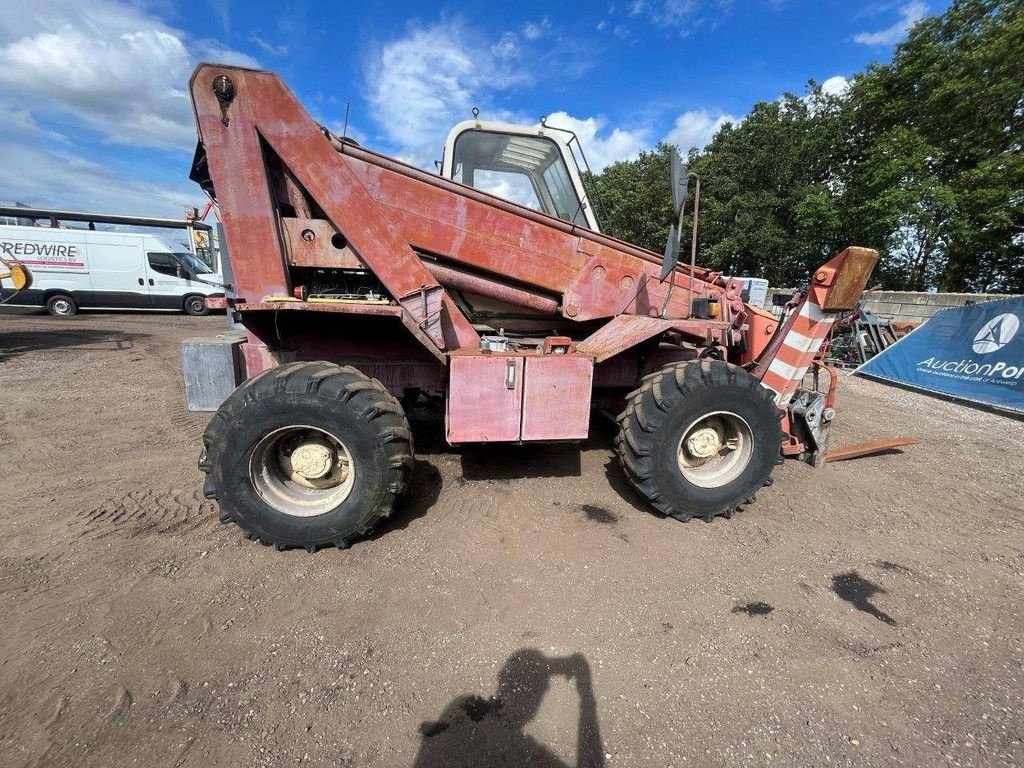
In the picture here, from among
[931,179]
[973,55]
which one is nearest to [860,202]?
[931,179]

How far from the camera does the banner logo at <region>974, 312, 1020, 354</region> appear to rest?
282 inches

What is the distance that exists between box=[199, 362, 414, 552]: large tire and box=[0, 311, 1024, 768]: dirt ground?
0.79ft

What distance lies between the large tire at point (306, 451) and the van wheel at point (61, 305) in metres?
17.5

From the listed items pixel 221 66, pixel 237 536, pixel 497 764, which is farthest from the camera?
pixel 237 536

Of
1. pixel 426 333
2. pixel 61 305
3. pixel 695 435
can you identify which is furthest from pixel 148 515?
pixel 61 305

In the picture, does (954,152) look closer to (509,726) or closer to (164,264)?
(509,726)

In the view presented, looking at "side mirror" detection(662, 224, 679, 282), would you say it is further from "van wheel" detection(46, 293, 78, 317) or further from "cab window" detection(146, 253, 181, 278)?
"van wheel" detection(46, 293, 78, 317)

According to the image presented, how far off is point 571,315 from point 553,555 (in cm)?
189

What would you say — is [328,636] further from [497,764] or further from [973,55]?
[973,55]

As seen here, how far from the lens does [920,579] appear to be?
2.82m

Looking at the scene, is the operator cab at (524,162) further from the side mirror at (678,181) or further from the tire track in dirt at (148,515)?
the tire track in dirt at (148,515)

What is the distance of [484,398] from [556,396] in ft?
1.68

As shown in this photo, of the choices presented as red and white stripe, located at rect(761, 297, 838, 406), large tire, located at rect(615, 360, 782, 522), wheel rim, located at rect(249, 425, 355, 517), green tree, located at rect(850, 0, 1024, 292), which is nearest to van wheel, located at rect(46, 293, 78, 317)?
wheel rim, located at rect(249, 425, 355, 517)

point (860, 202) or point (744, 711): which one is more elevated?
point (860, 202)
